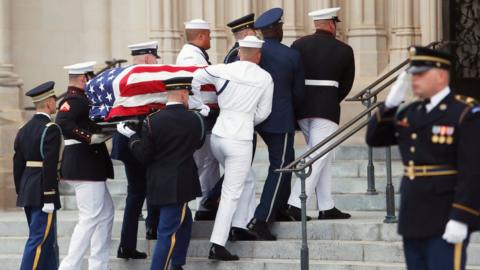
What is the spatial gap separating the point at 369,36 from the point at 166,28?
2320 mm

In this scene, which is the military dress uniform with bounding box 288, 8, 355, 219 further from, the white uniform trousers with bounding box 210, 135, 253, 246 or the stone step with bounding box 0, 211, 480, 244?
the white uniform trousers with bounding box 210, 135, 253, 246

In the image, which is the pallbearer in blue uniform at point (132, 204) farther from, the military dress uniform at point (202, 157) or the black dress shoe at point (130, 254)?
the military dress uniform at point (202, 157)

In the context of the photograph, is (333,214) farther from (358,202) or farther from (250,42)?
(250,42)

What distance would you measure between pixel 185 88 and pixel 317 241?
1.71 meters

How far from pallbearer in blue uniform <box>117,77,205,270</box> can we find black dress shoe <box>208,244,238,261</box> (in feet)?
1.45

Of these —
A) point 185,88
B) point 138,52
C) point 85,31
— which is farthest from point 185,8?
point 185,88

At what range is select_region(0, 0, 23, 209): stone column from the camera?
14.3 meters

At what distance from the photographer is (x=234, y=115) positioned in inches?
440

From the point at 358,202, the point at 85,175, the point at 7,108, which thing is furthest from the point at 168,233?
the point at 7,108

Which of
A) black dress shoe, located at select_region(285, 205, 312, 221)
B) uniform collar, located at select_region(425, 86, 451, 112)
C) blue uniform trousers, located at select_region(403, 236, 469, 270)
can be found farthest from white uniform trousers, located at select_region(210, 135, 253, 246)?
uniform collar, located at select_region(425, 86, 451, 112)

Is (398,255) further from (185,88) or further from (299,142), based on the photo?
(299,142)

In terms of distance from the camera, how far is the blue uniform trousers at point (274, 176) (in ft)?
37.3

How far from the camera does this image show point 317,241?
11.2 metres

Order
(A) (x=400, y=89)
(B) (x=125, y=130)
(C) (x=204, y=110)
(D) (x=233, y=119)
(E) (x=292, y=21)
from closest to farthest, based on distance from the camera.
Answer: (A) (x=400, y=89) → (B) (x=125, y=130) → (D) (x=233, y=119) → (C) (x=204, y=110) → (E) (x=292, y=21)
